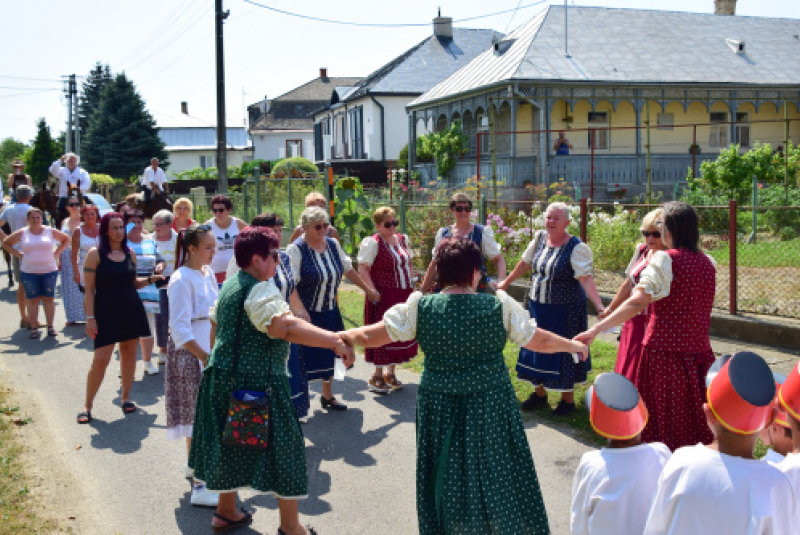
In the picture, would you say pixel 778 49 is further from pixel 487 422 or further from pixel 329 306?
pixel 487 422

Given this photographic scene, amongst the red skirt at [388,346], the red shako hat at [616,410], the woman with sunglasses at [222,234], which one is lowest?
the red skirt at [388,346]

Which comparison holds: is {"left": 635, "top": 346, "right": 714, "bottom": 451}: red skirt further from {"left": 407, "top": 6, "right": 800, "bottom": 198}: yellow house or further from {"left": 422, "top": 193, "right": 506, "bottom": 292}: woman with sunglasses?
{"left": 407, "top": 6, "right": 800, "bottom": 198}: yellow house

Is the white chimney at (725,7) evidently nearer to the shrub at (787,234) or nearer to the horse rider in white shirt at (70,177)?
the shrub at (787,234)

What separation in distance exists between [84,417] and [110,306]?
3.46 feet

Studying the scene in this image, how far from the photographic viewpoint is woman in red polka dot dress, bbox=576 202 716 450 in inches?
189

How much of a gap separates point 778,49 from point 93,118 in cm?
4202

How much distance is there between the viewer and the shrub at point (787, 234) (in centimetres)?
1396

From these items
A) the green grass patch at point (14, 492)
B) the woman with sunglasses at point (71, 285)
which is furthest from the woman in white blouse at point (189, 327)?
the woman with sunglasses at point (71, 285)

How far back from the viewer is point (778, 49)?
95.2ft

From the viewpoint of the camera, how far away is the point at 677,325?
492 centimetres

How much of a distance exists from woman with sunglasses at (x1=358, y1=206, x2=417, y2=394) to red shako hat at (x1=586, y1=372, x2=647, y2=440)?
15.4 ft

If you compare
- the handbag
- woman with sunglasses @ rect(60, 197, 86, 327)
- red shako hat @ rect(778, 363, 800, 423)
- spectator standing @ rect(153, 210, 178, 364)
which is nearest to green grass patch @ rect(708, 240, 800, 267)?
spectator standing @ rect(153, 210, 178, 364)

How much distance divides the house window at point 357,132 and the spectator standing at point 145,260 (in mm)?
33117

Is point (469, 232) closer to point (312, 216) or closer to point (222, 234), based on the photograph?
point (312, 216)
